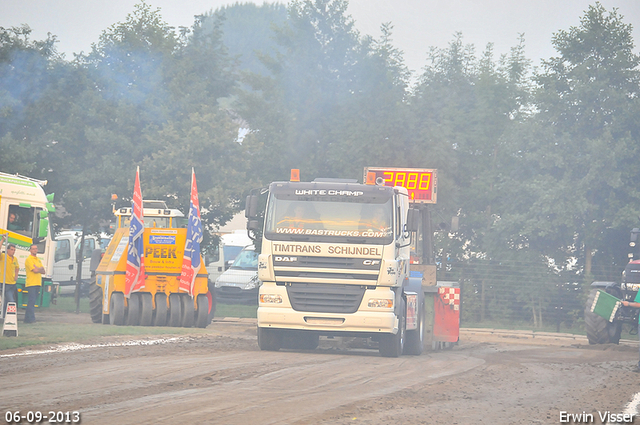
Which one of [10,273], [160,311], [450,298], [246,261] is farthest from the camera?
[246,261]

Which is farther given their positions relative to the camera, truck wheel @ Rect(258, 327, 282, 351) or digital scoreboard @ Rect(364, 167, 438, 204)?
digital scoreboard @ Rect(364, 167, 438, 204)

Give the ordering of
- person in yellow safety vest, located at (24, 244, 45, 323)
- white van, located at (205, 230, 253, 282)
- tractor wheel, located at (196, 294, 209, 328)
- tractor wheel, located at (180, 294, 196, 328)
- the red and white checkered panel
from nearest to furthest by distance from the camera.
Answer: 1. the red and white checkered panel
2. person in yellow safety vest, located at (24, 244, 45, 323)
3. tractor wheel, located at (180, 294, 196, 328)
4. tractor wheel, located at (196, 294, 209, 328)
5. white van, located at (205, 230, 253, 282)

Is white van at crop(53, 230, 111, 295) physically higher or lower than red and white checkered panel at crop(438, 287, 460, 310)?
higher

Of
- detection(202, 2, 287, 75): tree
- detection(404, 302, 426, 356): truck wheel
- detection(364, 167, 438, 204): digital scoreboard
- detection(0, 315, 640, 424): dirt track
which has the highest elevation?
detection(202, 2, 287, 75): tree

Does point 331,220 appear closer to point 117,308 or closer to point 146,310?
point 146,310

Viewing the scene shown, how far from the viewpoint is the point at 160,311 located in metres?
21.2

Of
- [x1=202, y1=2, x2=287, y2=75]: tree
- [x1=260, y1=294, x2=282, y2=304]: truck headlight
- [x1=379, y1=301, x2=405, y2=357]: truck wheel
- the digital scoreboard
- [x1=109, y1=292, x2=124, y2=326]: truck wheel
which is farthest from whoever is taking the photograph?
[x1=202, y1=2, x2=287, y2=75]: tree

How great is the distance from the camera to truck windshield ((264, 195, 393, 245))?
14.6 meters

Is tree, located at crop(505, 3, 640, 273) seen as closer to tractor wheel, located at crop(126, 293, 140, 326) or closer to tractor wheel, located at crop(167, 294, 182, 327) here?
tractor wheel, located at crop(167, 294, 182, 327)

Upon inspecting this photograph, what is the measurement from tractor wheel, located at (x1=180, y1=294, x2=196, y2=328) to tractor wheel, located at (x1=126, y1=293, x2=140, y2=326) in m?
1.09

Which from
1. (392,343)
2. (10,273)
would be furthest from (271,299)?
(10,273)

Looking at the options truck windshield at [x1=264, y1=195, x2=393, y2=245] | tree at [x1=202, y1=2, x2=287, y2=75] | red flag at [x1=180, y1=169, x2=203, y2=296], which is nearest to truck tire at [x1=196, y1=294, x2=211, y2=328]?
red flag at [x1=180, y1=169, x2=203, y2=296]

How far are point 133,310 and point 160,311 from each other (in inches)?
26.5

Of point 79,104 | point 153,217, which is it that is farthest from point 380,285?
point 79,104
